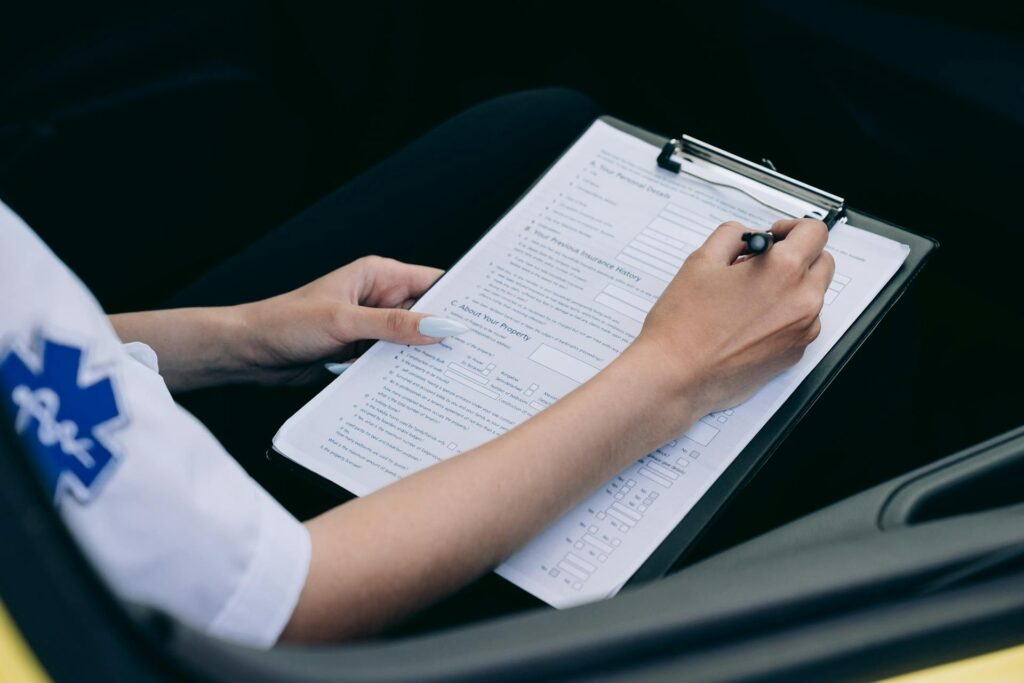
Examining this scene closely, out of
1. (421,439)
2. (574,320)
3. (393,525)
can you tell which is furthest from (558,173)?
(393,525)

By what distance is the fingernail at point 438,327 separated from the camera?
739mm

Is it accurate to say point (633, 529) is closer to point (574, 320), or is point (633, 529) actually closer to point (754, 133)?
point (574, 320)

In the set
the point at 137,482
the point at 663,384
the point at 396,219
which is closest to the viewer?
the point at 137,482

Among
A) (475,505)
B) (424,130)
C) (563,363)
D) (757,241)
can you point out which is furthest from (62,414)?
(424,130)

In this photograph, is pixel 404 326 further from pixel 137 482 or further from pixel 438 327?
pixel 137 482

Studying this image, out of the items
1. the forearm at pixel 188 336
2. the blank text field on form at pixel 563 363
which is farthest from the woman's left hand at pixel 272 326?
the blank text field on form at pixel 563 363

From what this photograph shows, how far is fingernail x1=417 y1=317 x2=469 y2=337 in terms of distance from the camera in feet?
2.42

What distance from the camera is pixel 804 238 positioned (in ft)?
2.33

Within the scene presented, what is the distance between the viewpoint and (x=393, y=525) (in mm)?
589

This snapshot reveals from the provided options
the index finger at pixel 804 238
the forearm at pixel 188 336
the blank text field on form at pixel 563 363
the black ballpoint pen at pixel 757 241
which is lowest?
the forearm at pixel 188 336

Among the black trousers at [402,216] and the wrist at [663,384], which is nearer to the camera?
the wrist at [663,384]

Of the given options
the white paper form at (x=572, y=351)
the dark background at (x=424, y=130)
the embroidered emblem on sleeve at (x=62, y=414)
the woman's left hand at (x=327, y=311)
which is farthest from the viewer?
the dark background at (x=424, y=130)

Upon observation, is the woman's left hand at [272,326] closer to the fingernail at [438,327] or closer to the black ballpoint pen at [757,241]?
the fingernail at [438,327]

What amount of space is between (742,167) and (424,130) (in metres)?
0.78
